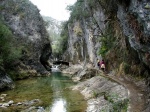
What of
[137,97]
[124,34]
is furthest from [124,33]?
[137,97]

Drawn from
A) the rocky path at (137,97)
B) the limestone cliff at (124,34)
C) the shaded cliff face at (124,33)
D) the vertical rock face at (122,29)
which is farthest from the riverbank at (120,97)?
the vertical rock face at (122,29)

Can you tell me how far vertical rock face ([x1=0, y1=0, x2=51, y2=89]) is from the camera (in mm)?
63531

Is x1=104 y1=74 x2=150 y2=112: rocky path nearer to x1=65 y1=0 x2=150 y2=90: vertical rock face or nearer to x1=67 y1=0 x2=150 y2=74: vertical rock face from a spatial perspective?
x1=65 y1=0 x2=150 y2=90: vertical rock face

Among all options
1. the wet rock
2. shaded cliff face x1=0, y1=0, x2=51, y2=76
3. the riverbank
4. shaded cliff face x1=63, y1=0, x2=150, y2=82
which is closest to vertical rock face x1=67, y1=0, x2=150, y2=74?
shaded cliff face x1=63, y1=0, x2=150, y2=82

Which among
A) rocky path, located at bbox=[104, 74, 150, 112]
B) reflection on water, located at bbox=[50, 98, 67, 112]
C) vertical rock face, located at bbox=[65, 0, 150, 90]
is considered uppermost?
vertical rock face, located at bbox=[65, 0, 150, 90]

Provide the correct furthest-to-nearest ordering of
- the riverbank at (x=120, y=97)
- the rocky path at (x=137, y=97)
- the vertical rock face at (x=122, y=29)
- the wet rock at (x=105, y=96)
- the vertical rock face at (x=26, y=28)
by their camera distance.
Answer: the vertical rock face at (x=26, y=28) → the wet rock at (x=105, y=96) → the riverbank at (x=120, y=97) → the rocky path at (x=137, y=97) → the vertical rock face at (x=122, y=29)

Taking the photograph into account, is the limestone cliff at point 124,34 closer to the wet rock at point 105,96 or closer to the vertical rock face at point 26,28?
the wet rock at point 105,96

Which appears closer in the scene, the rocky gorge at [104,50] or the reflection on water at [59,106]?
the rocky gorge at [104,50]

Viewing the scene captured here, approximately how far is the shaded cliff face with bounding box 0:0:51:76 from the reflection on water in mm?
35654

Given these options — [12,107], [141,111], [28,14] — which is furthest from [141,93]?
[28,14]

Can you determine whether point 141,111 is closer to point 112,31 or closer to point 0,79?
point 112,31

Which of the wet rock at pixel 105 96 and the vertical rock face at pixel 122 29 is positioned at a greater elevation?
the vertical rock face at pixel 122 29

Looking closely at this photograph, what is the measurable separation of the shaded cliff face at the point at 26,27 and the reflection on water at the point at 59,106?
117 feet

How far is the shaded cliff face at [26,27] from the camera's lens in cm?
6356
